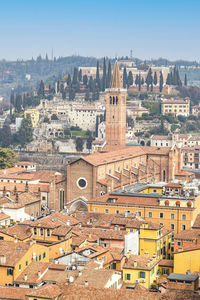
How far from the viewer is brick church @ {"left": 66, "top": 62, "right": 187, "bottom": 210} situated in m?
53.4

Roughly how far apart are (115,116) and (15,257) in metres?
41.0

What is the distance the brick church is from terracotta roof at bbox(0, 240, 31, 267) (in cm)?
2171

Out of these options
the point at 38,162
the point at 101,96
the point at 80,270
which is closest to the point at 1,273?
the point at 80,270

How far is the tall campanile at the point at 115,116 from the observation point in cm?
6906

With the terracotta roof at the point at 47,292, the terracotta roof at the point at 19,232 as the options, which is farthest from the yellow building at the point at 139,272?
the terracotta roof at the point at 19,232

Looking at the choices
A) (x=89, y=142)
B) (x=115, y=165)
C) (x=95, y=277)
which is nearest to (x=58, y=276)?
(x=95, y=277)

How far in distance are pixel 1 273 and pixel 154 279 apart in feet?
21.6

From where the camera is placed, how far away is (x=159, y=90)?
125 metres

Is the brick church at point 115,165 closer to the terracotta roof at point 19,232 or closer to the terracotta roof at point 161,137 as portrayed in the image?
the terracotta roof at point 19,232

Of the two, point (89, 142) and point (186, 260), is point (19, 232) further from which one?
point (89, 142)

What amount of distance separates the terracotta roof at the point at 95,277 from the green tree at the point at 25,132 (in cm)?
7719

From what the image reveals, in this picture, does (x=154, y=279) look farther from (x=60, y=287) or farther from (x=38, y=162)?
(x=38, y=162)

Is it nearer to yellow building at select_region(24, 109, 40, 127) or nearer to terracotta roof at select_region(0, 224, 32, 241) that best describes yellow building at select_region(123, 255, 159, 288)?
terracotta roof at select_region(0, 224, 32, 241)

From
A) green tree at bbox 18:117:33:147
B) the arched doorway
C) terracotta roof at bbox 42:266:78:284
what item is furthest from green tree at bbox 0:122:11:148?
terracotta roof at bbox 42:266:78:284
